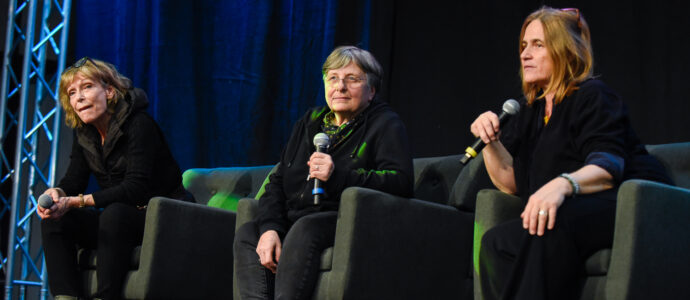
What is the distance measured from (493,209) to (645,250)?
471mm

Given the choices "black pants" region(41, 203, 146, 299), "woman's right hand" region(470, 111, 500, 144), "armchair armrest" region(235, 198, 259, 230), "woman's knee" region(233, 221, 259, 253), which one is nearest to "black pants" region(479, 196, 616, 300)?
"woman's right hand" region(470, 111, 500, 144)

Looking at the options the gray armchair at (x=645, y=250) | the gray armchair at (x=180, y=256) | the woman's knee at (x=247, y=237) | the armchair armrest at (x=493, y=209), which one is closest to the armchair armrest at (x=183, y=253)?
the gray armchair at (x=180, y=256)

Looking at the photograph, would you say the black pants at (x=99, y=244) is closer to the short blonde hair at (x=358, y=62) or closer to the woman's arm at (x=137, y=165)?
the woman's arm at (x=137, y=165)

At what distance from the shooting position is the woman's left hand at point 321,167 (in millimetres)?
2395

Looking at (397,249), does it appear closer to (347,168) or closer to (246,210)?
(347,168)

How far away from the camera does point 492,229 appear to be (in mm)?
2059

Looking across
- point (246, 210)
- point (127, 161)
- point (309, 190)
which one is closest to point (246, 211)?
point (246, 210)

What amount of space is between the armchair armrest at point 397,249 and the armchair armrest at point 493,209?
0.26 metres

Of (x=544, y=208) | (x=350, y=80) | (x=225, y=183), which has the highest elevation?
(x=350, y=80)

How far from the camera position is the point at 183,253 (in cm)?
307

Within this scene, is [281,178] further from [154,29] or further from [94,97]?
[154,29]

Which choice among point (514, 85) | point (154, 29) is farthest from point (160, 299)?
point (154, 29)

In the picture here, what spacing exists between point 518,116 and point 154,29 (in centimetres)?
280

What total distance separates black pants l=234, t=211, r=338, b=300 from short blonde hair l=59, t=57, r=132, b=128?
1.09 meters
